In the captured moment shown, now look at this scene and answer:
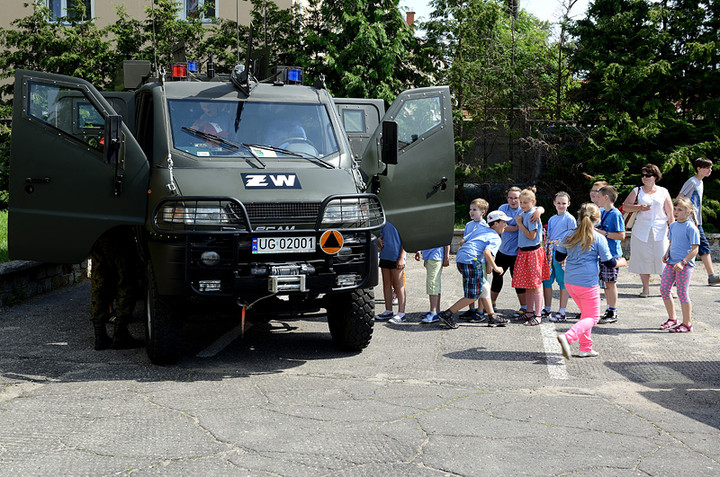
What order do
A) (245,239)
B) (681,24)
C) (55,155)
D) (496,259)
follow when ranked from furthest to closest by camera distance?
(681,24)
(496,259)
(55,155)
(245,239)

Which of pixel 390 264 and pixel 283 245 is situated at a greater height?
pixel 283 245

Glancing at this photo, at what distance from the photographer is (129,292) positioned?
24.8 ft

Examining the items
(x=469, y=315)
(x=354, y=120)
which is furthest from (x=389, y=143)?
(x=354, y=120)

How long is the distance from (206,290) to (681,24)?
45.9 feet

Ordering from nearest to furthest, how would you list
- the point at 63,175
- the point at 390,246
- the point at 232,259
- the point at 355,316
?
1. the point at 232,259
2. the point at 63,175
3. the point at 355,316
4. the point at 390,246

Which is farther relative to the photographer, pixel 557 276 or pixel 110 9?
pixel 110 9

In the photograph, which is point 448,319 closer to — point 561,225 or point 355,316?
point 561,225

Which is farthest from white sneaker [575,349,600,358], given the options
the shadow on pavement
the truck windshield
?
the truck windshield

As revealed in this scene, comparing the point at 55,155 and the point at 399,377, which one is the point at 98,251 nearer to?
the point at 55,155

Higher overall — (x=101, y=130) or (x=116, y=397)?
(x=101, y=130)

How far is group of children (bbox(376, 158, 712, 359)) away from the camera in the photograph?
8328 mm

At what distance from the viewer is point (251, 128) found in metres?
7.38

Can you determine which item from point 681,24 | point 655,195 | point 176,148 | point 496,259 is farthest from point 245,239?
point 681,24

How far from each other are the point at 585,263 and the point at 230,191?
3.24 metres
